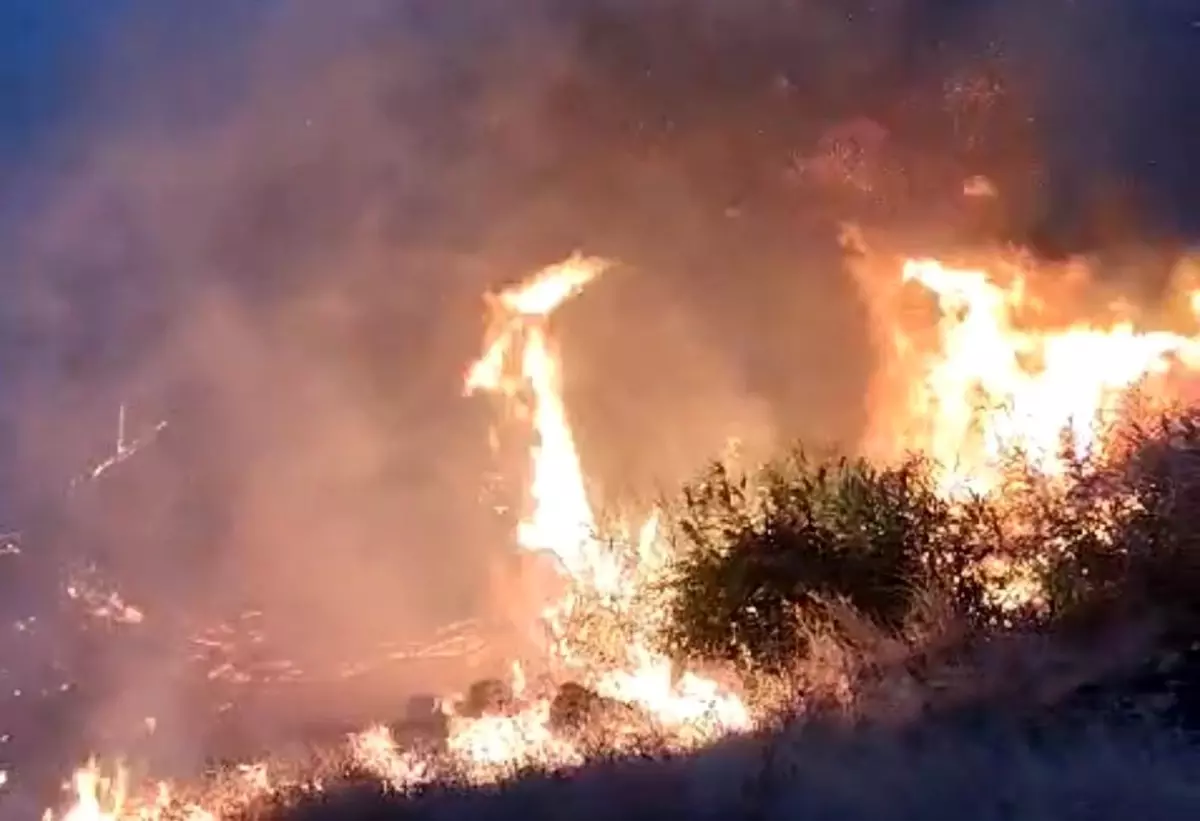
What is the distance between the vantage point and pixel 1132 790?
24.1 ft

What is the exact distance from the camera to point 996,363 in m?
15.5

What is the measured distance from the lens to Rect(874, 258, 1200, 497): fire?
1419 centimetres

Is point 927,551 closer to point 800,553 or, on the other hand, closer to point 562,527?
point 800,553

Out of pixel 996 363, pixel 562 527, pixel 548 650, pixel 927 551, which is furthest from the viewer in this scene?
pixel 562 527

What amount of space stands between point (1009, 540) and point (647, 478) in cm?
748

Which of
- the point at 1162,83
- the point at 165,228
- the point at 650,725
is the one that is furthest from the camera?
the point at 165,228

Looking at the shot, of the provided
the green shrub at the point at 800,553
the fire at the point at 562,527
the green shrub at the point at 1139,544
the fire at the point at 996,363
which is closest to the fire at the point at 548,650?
the fire at the point at 562,527

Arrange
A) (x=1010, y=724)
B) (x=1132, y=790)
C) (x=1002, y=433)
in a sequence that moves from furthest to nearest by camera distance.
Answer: (x=1002, y=433), (x=1010, y=724), (x=1132, y=790)

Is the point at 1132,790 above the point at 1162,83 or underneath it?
underneath

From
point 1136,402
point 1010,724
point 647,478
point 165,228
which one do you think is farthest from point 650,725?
point 165,228

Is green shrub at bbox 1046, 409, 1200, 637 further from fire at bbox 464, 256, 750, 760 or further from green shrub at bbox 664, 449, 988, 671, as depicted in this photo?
fire at bbox 464, 256, 750, 760

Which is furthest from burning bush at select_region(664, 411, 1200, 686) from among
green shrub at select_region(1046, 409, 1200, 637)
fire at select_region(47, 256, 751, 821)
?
fire at select_region(47, 256, 751, 821)

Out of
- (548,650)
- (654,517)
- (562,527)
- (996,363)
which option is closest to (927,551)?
(654,517)

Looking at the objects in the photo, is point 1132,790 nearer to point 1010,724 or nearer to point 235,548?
point 1010,724
